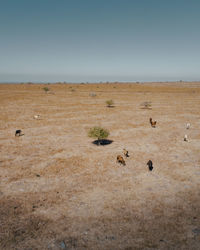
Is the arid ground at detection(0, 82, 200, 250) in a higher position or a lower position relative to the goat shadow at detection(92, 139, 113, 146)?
lower

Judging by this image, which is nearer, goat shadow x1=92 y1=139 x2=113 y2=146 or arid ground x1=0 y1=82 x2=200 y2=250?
arid ground x1=0 y1=82 x2=200 y2=250

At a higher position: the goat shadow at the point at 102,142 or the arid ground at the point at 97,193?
the goat shadow at the point at 102,142

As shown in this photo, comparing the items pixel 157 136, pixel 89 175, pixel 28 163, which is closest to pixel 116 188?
pixel 89 175

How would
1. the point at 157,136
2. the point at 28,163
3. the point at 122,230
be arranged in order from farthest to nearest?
the point at 157,136, the point at 28,163, the point at 122,230

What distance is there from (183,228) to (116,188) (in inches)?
130

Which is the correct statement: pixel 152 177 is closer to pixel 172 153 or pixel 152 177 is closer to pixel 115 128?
pixel 172 153

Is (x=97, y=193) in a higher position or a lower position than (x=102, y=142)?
lower

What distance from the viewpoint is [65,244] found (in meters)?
5.78

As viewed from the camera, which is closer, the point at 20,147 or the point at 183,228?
the point at 183,228

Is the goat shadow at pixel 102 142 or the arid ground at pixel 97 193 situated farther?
the goat shadow at pixel 102 142

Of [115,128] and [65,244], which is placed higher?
[115,128]

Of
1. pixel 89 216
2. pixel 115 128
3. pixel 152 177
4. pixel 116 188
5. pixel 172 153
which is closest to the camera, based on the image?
pixel 89 216

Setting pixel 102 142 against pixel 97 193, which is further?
pixel 102 142

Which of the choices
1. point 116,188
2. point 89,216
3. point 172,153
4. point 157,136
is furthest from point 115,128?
point 89,216
